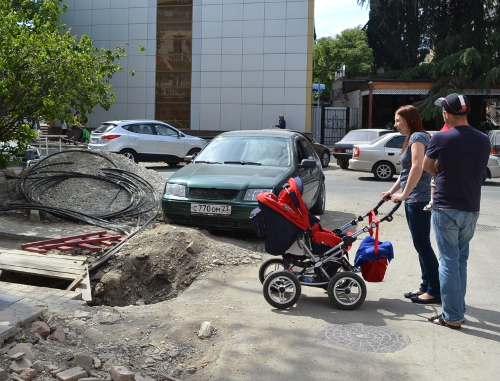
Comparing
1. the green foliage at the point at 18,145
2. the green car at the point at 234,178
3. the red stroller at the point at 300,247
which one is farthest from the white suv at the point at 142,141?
the red stroller at the point at 300,247

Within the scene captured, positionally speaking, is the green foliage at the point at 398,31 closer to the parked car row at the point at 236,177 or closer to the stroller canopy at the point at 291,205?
the parked car row at the point at 236,177

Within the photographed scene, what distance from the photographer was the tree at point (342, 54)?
2325 inches

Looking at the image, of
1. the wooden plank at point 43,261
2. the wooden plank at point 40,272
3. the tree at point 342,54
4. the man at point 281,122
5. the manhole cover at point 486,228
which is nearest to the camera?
the wooden plank at point 40,272

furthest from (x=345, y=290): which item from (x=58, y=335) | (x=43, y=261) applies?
(x=43, y=261)

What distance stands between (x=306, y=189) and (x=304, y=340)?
483 cm

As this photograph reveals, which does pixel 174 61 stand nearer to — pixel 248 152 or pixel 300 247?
pixel 248 152

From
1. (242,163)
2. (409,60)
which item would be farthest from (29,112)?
(409,60)

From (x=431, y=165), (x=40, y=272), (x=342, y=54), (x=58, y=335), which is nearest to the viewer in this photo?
(x=58, y=335)

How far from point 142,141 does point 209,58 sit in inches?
509

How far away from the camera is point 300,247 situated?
18.5 ft

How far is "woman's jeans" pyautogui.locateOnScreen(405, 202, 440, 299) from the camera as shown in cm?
553

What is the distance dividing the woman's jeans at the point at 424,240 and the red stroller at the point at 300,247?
0.63 feet

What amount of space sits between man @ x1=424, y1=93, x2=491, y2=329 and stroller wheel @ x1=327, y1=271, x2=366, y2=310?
79 centimetres

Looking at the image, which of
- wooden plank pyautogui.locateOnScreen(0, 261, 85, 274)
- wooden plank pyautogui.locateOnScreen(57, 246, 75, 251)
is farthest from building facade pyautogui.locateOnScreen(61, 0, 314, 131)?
wooden plank pyautogui.locateOnScreen(0, 261, 85, 274)
